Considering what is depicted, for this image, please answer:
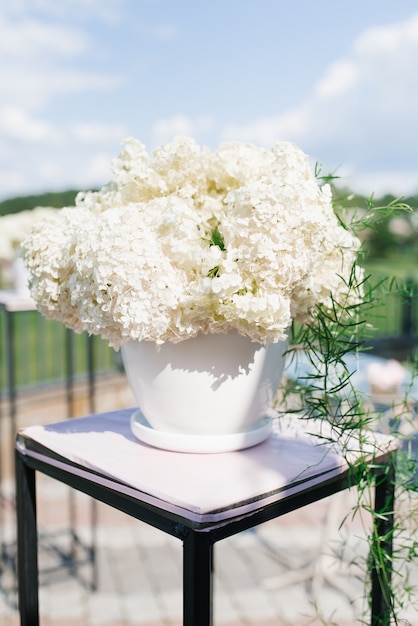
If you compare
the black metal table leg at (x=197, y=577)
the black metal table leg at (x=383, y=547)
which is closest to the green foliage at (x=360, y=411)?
the black metal table leg at (x=383, y=547)

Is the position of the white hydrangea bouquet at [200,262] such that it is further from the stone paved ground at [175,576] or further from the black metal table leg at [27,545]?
the stone paved ground at [175,576]

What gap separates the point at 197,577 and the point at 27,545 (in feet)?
1.49

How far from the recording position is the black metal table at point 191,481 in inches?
31.0

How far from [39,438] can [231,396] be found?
376 mm

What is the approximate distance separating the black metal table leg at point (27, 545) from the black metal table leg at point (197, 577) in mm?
425

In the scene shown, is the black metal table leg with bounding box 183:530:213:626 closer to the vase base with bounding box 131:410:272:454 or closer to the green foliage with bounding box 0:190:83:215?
the vase base with bounding box 131:410:272:454

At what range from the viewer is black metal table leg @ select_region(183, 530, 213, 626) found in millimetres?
774

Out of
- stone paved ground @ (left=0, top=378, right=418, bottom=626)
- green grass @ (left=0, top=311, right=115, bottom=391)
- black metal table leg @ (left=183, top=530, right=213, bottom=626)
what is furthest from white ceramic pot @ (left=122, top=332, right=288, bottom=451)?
green grass @ (left=0, top=311, right=115, bottom=391)

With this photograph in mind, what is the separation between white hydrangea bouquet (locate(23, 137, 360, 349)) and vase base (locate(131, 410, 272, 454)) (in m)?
0.18

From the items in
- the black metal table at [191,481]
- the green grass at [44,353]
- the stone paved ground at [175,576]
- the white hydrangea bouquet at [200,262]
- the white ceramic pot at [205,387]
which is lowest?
the stone paved ground at [175,576]

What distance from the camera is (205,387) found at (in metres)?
0.93

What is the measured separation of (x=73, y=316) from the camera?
1.00m

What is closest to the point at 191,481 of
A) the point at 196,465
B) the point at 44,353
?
the point at 196,465

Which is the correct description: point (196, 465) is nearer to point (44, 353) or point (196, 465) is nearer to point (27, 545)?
point (27, 545)
